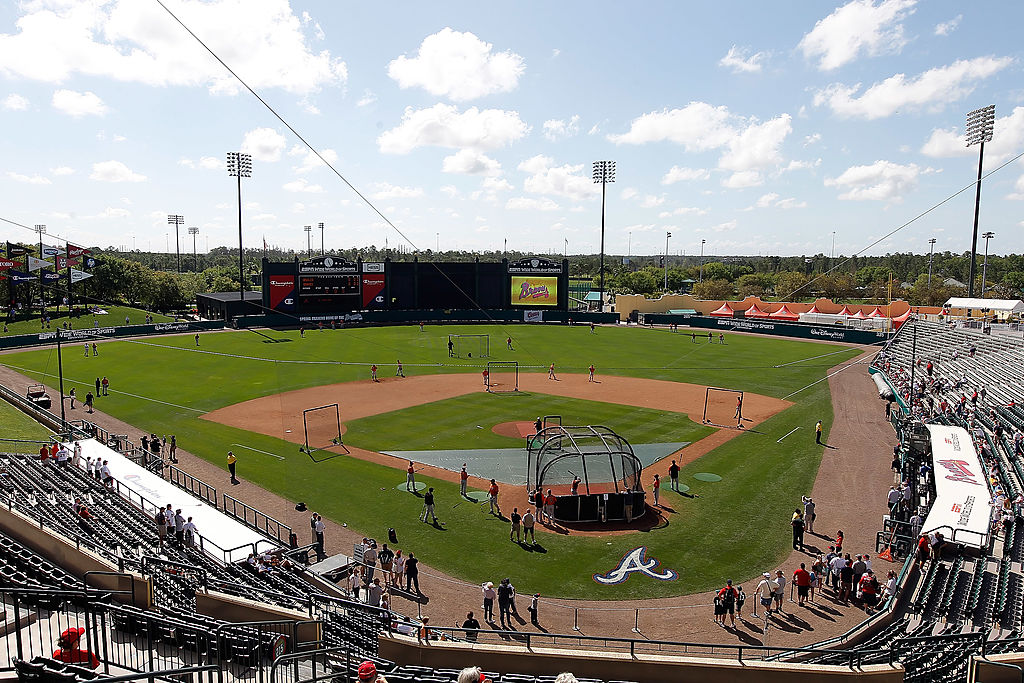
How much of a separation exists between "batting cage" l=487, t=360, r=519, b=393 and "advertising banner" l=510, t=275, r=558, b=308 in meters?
29.1

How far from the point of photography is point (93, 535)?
1494 cm

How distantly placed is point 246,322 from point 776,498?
65374mm

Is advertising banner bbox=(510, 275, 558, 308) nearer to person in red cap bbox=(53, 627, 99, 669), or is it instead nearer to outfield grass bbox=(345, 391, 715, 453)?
outfield grass bbox=(345, 391, 715, 453)

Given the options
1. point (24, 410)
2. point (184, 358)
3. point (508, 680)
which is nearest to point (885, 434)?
point (508, 680)

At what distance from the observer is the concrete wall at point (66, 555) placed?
1229 centimetres

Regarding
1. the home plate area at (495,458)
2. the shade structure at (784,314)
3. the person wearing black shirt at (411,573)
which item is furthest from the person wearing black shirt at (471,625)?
the shade structure at (784,314)

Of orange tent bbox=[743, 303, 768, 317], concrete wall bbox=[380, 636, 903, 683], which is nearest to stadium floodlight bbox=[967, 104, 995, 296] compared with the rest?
orange tent bbox=[743, 303, 768, 317]

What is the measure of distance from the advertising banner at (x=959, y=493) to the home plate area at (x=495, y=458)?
9.72 metres

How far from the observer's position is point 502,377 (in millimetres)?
44938

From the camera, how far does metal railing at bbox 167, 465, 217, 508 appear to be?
2128cm

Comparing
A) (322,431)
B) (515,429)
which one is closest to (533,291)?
(515,429)

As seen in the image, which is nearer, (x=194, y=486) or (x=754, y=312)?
(x=194, y=486)

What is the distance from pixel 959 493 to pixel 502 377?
29.7 meters

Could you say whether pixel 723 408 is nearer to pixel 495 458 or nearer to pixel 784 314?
pixel 495 458
